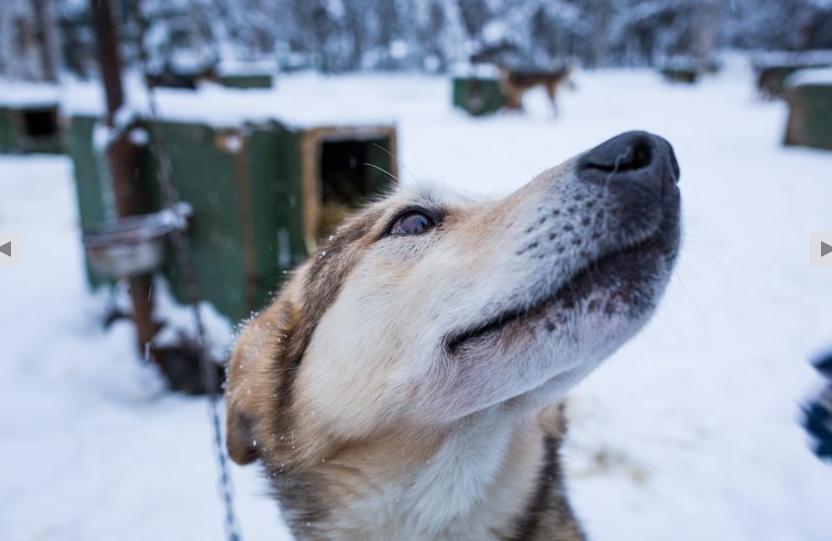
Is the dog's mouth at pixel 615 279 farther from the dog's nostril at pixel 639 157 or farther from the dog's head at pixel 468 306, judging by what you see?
the dog's nostril at pixel 639 157

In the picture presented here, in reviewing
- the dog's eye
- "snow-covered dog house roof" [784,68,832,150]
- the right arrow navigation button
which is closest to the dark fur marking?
the dog's eye

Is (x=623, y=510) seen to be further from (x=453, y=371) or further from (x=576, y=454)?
(x=453, y=371)

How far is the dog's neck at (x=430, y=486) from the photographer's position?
170cm

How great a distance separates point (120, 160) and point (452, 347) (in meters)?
4.40

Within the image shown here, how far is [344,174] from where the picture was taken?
6234 millimetres

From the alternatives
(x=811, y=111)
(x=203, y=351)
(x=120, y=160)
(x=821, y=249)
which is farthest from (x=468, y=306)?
(x=811, y=111)

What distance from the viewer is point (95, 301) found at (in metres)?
6.17

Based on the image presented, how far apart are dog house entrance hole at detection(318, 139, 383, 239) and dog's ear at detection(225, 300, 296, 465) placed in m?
3.62

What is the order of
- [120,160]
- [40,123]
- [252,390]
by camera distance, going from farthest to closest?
[40,123], [120,160], [252,390]

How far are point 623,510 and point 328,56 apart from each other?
51.3 m

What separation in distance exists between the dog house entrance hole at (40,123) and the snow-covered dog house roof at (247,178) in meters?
13.6

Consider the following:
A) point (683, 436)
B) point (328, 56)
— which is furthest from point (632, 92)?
point (328, 56)

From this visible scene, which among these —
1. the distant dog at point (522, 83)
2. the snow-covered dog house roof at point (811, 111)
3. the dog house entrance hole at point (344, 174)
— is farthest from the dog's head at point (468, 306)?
the distant dog at point (522, 83)

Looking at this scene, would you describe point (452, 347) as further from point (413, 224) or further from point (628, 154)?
point (628, 154)
